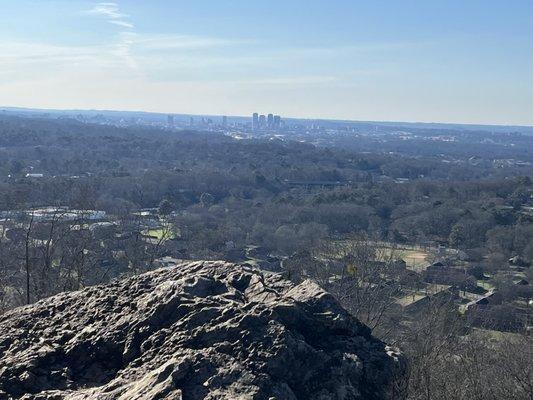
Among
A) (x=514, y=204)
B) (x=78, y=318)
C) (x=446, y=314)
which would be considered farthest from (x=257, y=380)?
(x=514, y=204)

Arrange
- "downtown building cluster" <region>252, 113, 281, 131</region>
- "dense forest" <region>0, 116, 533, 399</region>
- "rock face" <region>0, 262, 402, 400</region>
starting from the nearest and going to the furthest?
"rock face" <region>0, 262, 402, 400</region> < "dense forest" <region>0, 116, 533, 399</region> < "downtown building cluster" <region>252, 113, 281, 131</region>

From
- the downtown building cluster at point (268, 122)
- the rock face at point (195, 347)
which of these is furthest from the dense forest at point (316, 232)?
the downtown building cluster at point (268, 122)

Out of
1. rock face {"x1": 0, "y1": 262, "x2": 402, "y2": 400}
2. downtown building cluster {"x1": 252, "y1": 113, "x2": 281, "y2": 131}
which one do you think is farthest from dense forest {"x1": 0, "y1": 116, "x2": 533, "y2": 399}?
downtown building cluster {"x1": 252, "y1": 113, "x2": 281, "y2": 131}

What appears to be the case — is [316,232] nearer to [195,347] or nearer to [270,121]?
[195,347]

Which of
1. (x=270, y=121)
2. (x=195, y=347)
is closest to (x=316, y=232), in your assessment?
(x=195, y=347)

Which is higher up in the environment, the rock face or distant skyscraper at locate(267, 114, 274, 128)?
the rock face

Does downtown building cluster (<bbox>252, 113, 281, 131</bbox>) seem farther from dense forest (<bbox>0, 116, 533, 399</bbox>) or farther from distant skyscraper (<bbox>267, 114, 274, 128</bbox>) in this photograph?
dense forest (<bbox>0, 116, 533, 399</bbox>)

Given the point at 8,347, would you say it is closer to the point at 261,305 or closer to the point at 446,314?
the point at 261,305

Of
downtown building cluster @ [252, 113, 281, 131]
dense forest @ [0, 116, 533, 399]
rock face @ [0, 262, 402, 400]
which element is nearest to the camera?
rock face @ [0, 262, 402, 400]

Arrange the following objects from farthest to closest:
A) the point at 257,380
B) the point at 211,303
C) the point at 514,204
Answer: the point at 514,204 < the point at 211,303 < the point at 257,380

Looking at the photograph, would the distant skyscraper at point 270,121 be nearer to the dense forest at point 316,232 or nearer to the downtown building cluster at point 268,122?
the downtown building cluster at point 268,122
